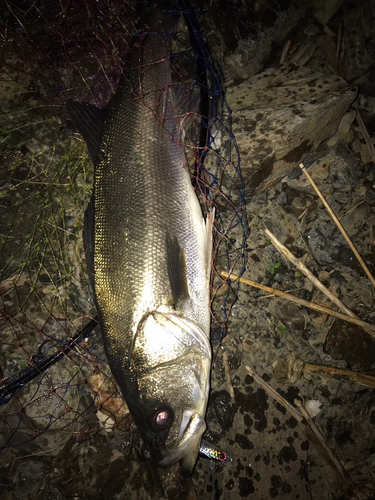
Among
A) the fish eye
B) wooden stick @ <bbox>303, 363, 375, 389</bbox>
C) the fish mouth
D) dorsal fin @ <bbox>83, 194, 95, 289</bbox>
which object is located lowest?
wooden stick @ <bbox>303, 363, 375, 389</bbox>

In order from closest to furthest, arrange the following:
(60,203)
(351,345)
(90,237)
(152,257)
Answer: (152,257) → (90,237) → (351,345) → (60,203)

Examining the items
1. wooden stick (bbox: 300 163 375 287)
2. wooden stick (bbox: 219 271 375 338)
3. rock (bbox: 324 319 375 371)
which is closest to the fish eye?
wooden stick (bbox: 219 271 375 338)

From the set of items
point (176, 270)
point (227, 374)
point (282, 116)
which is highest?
point (282, 116)

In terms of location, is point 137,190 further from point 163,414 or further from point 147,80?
point 163,414

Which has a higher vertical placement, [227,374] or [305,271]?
[305,271]

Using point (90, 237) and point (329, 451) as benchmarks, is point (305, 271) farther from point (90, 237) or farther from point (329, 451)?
point (90, 237)

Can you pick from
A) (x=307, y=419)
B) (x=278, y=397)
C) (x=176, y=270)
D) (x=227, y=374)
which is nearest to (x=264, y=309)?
(x=227, y=374)

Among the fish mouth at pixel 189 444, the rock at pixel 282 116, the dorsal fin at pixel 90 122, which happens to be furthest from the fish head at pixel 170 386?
the rock at pixel 282 116

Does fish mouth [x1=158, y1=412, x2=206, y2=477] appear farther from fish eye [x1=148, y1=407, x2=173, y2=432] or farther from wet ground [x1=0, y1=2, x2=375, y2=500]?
wet ground [x1=0, y1=2, x2=375, y2=500]
